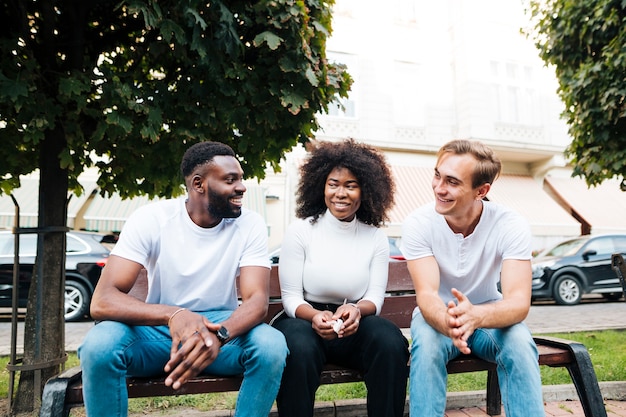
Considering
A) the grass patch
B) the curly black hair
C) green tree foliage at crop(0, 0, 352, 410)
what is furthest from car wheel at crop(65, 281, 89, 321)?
the curly black hair

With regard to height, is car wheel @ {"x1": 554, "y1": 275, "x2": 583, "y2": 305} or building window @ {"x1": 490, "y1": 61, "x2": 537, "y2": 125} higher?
building window @ {"x1": 490, "y1": 61, "x2": 537, "y2": 125}

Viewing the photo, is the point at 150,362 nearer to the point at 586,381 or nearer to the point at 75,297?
the point at 586,381

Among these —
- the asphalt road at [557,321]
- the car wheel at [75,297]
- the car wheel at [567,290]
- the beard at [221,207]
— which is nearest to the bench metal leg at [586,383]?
the beard at [221,207]

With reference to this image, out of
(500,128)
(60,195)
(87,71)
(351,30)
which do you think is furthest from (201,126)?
(500,128)

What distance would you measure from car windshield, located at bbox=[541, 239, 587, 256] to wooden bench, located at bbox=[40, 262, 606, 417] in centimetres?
903

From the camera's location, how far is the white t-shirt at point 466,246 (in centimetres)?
295

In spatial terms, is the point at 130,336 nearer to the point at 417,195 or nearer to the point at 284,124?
the point at 284,124

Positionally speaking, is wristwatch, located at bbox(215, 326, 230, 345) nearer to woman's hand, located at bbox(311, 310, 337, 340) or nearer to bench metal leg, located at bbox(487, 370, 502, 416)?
woman's hand, located at bbox(311, 310, 337, 340)

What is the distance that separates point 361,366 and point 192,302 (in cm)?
103

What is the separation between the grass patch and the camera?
3.77m

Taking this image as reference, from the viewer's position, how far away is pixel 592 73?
19.8 ft

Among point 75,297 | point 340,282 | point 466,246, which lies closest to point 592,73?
point 466,246

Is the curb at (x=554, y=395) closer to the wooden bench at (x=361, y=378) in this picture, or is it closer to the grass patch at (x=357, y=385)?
the wooden bench at (x=361, y=378)

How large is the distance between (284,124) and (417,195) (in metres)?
11.5
